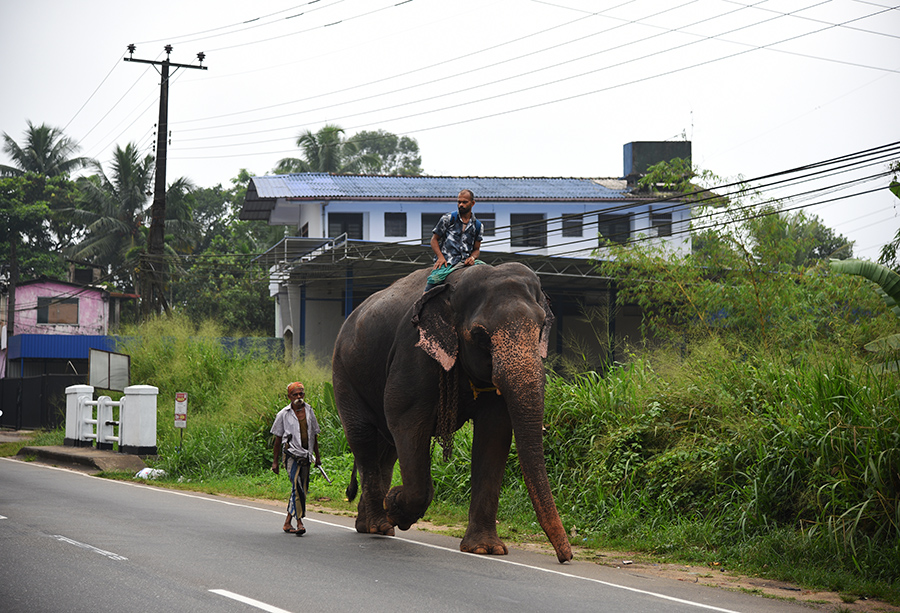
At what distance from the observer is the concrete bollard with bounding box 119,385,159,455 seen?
19172mm

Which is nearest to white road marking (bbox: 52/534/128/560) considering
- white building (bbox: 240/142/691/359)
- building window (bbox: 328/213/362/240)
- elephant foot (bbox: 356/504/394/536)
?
elephant foot (bbox: 356/504/394/536)

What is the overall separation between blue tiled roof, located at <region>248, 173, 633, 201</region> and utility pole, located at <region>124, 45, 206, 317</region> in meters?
9.19

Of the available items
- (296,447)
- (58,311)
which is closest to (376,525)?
(296,447)

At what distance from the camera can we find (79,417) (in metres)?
21.8

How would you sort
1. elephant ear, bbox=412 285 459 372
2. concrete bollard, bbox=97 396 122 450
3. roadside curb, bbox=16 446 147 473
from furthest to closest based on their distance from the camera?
concrete bollard, bbox=97 396 122 450 < roadside curb, bbox=16 446 147 473 < elephant ear, bbox=412 285 459 372

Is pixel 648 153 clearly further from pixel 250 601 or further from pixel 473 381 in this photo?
pixel 250 601

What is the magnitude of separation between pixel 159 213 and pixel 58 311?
65.8 ft

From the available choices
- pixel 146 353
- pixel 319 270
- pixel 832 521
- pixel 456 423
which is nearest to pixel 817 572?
pixel 832 521

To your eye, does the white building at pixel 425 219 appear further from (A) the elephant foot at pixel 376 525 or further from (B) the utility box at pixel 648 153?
(A) the elephant foot at pixel 376 525

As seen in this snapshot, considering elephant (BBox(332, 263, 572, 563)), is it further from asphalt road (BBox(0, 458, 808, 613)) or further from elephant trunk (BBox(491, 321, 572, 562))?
asphalt road (BBox(0, 458, 808, 613))

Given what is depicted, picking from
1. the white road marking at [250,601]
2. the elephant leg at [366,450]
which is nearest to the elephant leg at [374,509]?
the elephant leg at [366,450]

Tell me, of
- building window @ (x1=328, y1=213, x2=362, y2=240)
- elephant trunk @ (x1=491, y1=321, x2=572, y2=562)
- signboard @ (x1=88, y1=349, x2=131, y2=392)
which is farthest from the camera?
building window @ (x1=328, y1=213, x2=362, y2=240)

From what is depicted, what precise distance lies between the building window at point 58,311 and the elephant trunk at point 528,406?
41.0 metres

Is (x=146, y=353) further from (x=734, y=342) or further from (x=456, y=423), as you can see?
(x=456, y=423)
